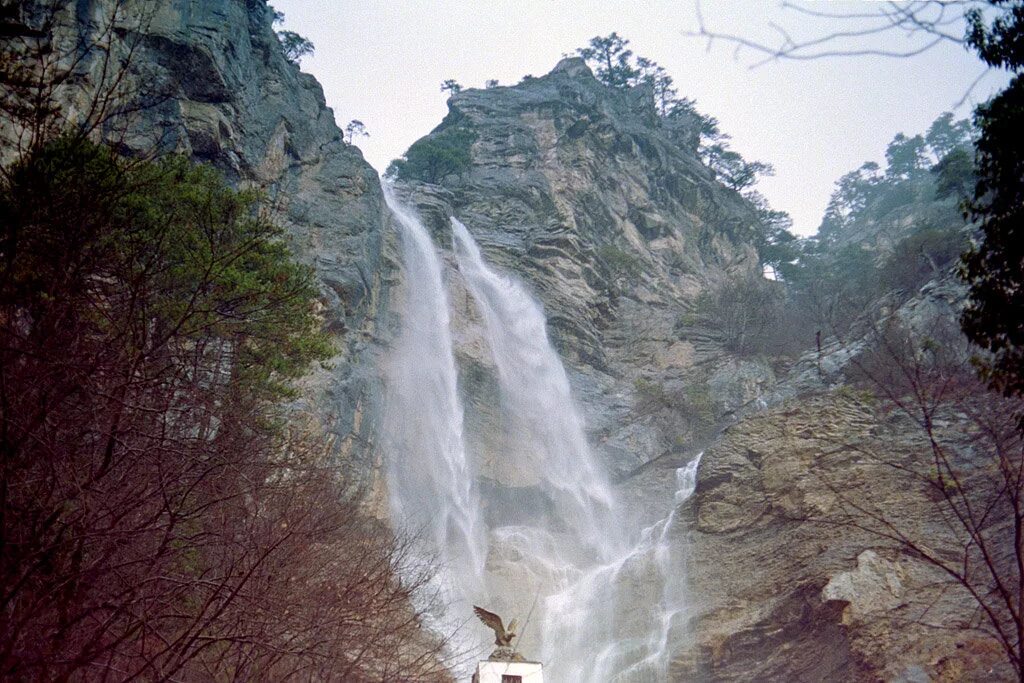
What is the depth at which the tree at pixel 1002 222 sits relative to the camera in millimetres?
6516

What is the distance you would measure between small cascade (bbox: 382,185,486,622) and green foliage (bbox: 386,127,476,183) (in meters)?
11.7

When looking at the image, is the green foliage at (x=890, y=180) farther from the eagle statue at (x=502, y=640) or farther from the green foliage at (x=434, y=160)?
the eagle statue at (x=502, y=640)

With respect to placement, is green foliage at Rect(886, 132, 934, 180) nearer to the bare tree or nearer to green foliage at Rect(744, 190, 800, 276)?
green foliage at Rect(744, 190, 800, 276)

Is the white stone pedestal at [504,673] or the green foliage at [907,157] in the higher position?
the green foliage at [907,157]

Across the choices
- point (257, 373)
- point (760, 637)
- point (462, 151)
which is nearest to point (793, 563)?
point (760, 637)

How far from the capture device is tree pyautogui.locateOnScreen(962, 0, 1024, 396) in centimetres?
652

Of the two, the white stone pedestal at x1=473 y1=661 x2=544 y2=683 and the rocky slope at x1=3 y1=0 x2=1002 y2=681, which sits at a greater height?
the rocky slope at x1=3 y1=0 x2=1002 y2=681

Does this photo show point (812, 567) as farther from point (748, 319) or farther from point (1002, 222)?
point (748, 319)

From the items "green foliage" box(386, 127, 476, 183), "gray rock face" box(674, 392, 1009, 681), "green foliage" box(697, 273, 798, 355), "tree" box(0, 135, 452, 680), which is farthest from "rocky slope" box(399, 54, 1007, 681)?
"tree" box(0, 135, 452, 680)

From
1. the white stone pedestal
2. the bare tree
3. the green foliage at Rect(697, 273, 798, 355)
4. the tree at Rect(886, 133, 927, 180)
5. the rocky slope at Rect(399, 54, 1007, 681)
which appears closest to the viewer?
the white stone pedestal

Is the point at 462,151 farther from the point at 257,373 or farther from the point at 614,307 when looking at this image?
the point at 257,373

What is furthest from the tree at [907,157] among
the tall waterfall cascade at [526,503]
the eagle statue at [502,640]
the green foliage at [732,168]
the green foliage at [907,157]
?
the eagle statue at [502,640]

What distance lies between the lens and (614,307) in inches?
1538

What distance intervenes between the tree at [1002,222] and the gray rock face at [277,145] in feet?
57.1
